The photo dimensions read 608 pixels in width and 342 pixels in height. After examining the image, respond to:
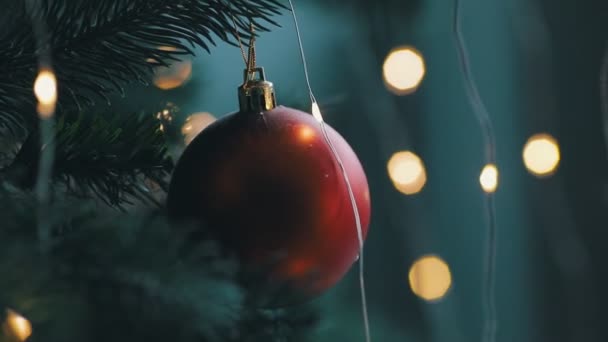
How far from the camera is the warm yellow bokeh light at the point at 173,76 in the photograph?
676mm

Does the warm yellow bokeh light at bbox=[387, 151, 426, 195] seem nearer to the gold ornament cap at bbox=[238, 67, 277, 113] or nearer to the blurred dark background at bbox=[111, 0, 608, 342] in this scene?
the blurred dark background at bbox=[111, 0, 608, 342]

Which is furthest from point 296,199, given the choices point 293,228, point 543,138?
point 543,138

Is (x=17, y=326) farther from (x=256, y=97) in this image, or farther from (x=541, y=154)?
(x=541, y=154)

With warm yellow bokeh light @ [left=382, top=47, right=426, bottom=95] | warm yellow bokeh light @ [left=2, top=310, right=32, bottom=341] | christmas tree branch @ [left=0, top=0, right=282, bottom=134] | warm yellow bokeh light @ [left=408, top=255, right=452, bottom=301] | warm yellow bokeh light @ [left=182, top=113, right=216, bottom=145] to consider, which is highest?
warm yellow bokeh light @ [left=382, top=47, right=426, bottom=95]

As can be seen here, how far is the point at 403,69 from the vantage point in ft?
3.31

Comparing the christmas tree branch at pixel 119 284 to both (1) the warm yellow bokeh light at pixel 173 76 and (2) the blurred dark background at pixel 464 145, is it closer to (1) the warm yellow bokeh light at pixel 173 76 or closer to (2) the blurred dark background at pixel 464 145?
(1) the warm yellow bokeh light at pixel 173 76

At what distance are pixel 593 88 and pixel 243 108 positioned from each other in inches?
29.1

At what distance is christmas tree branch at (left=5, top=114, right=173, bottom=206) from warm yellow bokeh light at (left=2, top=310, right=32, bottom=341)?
149 mm

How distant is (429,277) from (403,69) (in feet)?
1.05

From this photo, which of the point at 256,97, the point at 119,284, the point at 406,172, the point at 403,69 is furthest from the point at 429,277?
the point at 119,284

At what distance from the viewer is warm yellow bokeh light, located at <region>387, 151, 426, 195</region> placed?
96cm

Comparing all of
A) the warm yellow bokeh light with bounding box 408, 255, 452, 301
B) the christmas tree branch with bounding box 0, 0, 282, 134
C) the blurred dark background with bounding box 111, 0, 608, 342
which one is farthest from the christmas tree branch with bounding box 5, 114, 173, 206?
→ the warm yellow bokeh light with bounding box 408, 255, 452, 301

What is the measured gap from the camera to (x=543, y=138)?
0.96m

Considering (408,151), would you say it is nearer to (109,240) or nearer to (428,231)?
(428,231)
